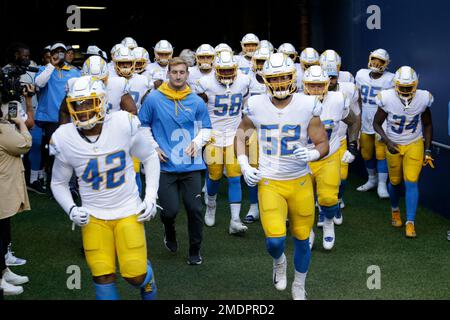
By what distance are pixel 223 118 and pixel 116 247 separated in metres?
3.57

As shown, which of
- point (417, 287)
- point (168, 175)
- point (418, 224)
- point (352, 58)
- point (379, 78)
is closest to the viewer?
point (417, 287)

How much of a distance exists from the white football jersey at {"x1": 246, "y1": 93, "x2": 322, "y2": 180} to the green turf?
1.02m

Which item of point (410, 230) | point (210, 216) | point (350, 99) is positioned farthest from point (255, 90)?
point (410, 230)

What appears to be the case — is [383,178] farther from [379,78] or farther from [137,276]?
[137,276]

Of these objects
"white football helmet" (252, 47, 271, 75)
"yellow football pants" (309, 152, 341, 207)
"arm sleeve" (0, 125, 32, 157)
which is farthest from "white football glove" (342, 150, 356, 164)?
"arm sleeve" (0, 125, 32, 157)

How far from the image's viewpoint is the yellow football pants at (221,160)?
338 inches

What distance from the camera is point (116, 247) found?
545 centimetres

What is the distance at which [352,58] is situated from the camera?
12.2 metres

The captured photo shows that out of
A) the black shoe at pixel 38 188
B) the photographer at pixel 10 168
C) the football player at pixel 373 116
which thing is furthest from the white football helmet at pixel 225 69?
the black shoe at pixel 38 188

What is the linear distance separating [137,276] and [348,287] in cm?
203

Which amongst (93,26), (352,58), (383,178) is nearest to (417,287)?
(383,178)

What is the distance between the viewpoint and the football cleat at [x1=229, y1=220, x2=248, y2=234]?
840 centimetres

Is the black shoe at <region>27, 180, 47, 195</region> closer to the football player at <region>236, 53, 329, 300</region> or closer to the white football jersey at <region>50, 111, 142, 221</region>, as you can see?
the football player at <region>236, 53, 329, 300</region>
